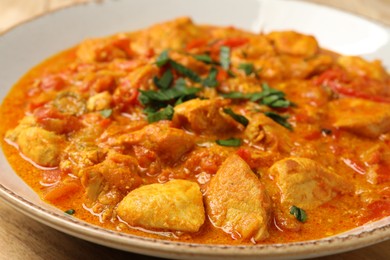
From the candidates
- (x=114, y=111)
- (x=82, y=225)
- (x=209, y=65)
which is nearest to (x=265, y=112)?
(x=209, y=65)

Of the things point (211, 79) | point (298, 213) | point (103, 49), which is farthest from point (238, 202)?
point (103, 49)

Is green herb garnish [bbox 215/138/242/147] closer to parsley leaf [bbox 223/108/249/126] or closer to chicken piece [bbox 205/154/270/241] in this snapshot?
parsley leaf [bbox 223/108/249/126]

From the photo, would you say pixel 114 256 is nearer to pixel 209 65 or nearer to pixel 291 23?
pixel 209 65

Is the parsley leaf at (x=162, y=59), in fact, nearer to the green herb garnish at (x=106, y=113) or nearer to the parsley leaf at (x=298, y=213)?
the green herb garnish at (x=106, y=113)

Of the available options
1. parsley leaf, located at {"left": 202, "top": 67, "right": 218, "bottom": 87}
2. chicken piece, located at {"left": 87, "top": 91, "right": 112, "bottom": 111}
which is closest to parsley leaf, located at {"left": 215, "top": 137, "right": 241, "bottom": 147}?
parsley leaf, located at {"left": 202, "top": 67, "right": 218, "bottom": 87}

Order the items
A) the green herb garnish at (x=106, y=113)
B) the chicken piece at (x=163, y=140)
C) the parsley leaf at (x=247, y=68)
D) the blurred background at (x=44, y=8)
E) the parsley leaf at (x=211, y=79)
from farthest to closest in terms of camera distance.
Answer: the blurred background at (x=44, y=8) → the parsley leaf at (x=247, y=68) → the parsley leaf at (x=211, y=79) → the green herb garnish at (x=106, y=113) → the chicken piece at (x=163, y=140)

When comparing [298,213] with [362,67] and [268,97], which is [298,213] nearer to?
[268,97]

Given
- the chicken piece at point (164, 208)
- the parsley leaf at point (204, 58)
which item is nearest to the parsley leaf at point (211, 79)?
the parsley leaf at point (204, 58)
